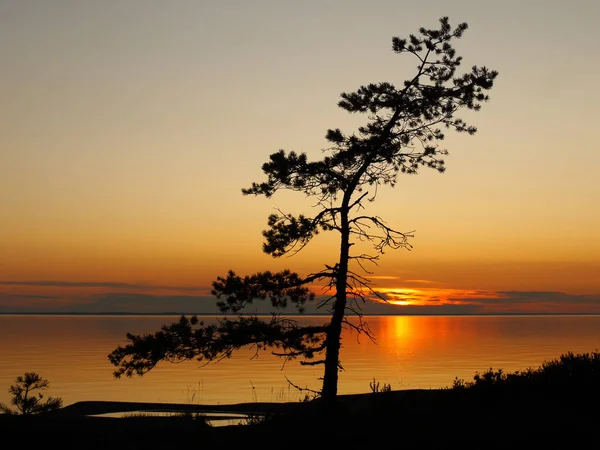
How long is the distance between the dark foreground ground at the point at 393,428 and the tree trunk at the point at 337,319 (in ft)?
10.9

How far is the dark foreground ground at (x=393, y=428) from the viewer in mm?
14000

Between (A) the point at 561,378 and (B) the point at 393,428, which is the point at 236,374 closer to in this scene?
(A) the point at 561,378

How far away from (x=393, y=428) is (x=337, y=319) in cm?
720

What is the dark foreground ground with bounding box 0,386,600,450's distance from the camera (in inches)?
551

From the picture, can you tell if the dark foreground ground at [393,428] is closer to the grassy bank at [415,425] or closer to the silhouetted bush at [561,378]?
the grassy bank at [415,425]

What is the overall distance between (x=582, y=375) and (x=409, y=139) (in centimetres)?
936

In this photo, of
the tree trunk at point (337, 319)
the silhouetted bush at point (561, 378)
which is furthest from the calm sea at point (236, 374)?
the silhouetted bush at point (561, 378)

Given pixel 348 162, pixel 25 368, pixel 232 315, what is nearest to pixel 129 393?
pixel 25 368

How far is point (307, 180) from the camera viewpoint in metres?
23.1

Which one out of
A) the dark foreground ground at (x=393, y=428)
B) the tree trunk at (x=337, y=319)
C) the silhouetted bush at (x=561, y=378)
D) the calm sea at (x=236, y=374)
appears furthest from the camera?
the calm sea at (x=236, y=374)

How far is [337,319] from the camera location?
22.2m

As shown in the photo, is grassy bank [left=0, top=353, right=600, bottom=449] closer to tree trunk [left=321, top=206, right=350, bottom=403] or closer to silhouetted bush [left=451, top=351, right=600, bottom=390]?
silhouetted bush [left=451, top=351, right=600, bottom=390]

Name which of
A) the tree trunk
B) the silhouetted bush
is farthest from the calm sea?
the silhouetted bush

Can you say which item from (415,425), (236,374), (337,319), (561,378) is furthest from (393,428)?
(236,374)
